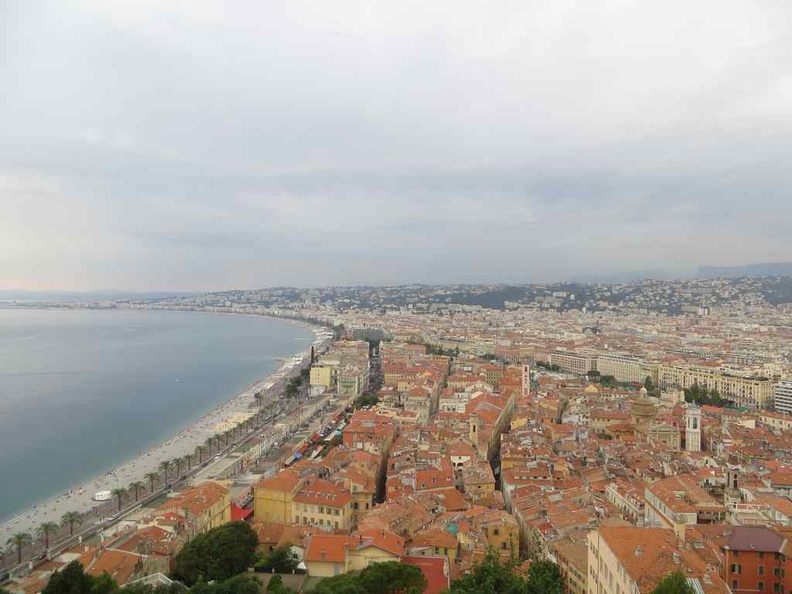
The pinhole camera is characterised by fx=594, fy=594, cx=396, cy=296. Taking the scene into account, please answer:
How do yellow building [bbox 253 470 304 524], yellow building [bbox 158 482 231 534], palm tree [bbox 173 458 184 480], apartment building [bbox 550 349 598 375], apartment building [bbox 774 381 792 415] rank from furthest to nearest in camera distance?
apartment building [bbox 550 349 598 375] → apartment building [bbox 774 381 792 415] → palm tree [bbox 173 458 184 480] → yellow building [bbox 253 470 304 524] → yellow building [bbox 158 482 231 534]

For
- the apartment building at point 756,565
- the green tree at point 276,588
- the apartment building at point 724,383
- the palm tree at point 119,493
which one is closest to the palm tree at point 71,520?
the palm tree at point 119,493

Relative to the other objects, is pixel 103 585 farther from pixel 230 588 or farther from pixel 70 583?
pixel 230 588

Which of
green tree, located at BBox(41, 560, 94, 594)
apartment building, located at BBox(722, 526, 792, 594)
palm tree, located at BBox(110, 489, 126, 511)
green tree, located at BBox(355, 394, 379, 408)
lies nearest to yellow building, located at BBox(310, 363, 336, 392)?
green tree, located at BBox(355, 394, 379, 408)

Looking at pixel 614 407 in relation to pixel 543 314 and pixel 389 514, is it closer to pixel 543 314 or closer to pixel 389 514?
pixel 389 514

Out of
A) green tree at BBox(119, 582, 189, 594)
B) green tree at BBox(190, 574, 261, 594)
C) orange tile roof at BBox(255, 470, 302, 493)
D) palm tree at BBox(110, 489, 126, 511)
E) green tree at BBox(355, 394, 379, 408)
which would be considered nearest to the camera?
green tree at BBox(119, 582, 189, 594)

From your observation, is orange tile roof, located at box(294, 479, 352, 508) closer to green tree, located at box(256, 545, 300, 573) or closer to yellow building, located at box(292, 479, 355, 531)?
yellow building, located at box(292, 479, 355, 531)

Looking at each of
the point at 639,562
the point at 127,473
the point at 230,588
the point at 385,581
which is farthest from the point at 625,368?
the point at 230,588
